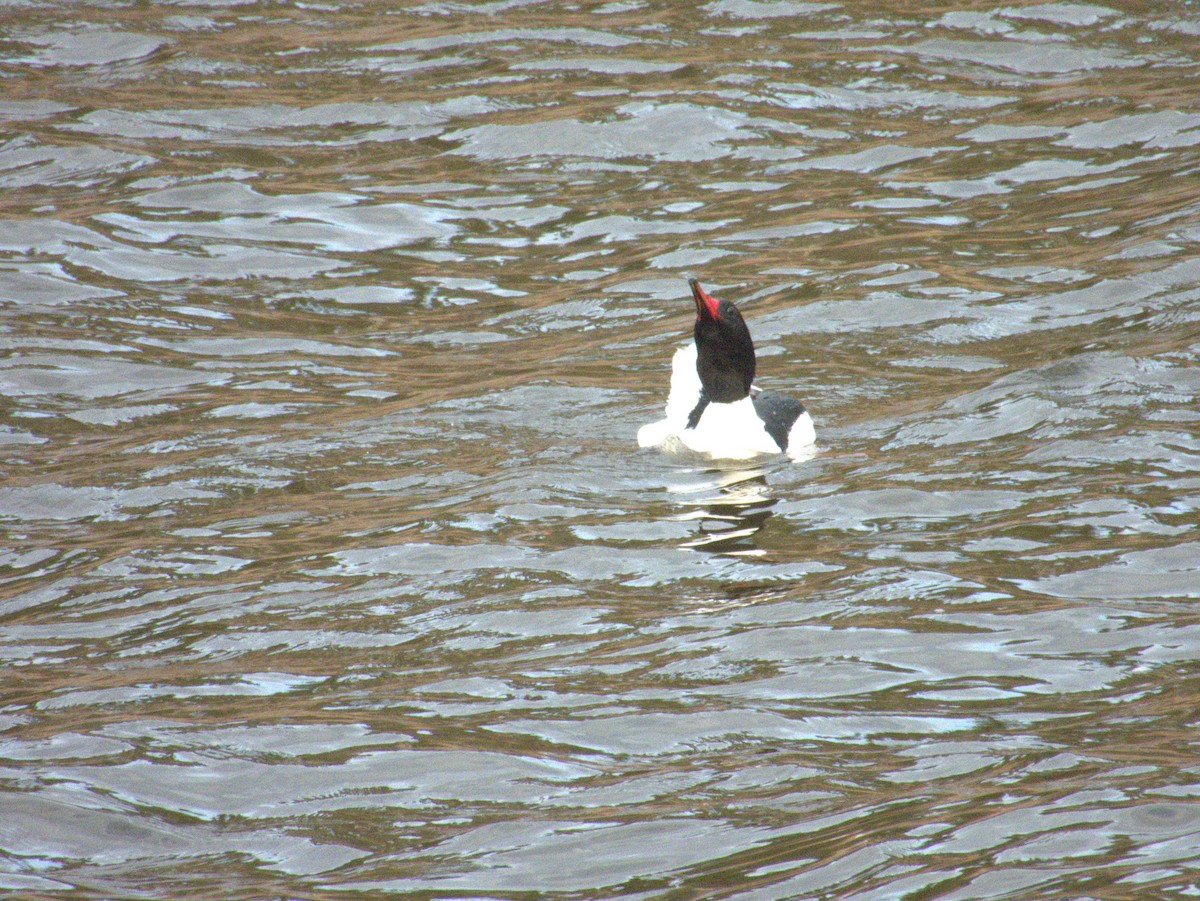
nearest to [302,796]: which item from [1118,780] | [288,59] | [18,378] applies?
[1118,780]

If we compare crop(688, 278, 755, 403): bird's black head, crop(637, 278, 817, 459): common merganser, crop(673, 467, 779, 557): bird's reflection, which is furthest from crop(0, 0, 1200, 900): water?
crop(688, 278, 755, 403): bird's black head

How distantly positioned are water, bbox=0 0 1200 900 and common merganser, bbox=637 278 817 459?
0.15 m

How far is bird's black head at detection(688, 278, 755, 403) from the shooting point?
27.4 feet

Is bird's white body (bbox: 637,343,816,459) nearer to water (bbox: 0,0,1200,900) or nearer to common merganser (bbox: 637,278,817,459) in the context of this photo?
common merganser (bbox: 637,278,817,459)

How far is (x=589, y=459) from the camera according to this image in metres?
8.31

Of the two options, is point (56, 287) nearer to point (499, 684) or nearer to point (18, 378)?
point (18, 378)

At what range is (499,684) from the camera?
17.9 ft

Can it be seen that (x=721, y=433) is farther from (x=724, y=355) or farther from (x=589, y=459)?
(x=589, y=459)

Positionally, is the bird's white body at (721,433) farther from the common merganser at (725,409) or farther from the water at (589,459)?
the water at (589,459)

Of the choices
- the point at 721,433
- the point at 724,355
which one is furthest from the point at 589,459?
the point at 724,355

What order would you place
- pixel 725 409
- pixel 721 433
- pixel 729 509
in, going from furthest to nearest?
1. pixel 725 409
2. pixel 721 433
3. pixel 729 509

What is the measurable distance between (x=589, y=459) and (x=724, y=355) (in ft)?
3.28

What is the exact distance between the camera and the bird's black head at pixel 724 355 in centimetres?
834

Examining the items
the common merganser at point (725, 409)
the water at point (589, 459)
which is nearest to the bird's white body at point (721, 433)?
the common merganser at point (725, 409)
